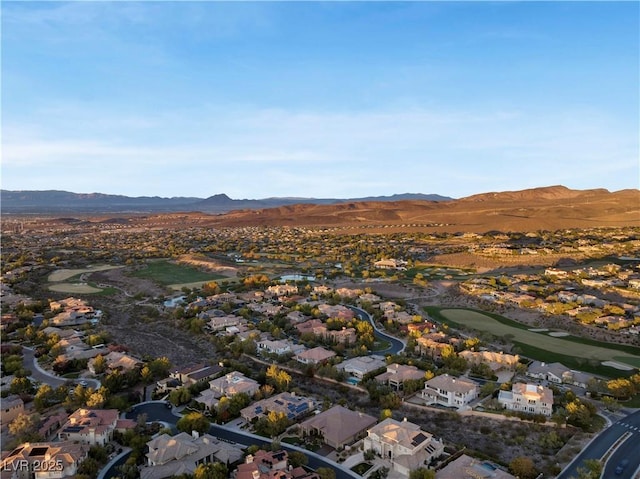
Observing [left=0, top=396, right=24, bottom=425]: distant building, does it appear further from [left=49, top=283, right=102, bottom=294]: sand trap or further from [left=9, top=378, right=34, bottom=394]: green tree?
[left=49, top=283, right=102, bottom=294]: sand trap

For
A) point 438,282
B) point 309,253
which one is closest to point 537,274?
point 438,282

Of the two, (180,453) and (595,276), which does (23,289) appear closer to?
(180,453)

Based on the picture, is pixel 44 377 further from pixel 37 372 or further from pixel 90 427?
pixel 90 427

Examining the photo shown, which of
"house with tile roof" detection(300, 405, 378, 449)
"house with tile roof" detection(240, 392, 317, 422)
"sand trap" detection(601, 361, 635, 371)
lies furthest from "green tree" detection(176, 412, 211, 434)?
"sand trap" detection(601, 361, 635, 371)

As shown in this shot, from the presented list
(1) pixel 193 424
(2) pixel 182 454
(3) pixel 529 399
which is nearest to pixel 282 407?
(1) pixel 193 424

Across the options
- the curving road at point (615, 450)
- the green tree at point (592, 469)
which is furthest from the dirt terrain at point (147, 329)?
the green tree at point (592, 469)

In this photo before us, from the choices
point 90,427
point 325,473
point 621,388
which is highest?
point 621,388
